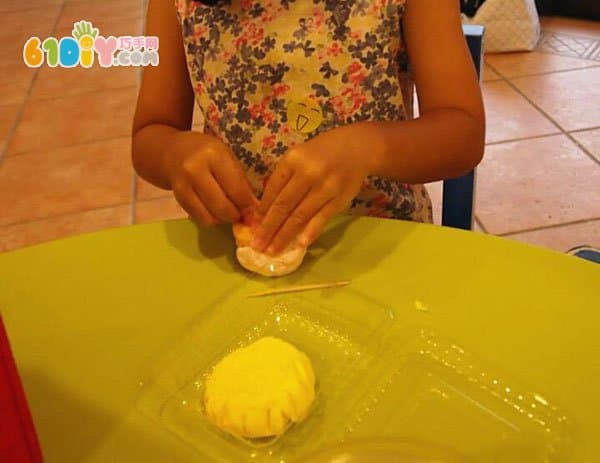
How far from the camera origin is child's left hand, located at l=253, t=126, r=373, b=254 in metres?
0.50

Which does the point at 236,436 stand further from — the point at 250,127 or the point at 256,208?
the point at 250,127

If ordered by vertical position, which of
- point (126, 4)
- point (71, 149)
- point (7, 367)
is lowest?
point (71, 149)

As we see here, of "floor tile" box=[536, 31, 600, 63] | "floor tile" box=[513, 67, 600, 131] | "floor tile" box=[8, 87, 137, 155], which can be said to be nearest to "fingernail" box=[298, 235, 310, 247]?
"floor tile" box=[513, 67, 600, 131]

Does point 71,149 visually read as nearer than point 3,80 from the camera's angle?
Yes

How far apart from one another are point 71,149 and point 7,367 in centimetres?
156

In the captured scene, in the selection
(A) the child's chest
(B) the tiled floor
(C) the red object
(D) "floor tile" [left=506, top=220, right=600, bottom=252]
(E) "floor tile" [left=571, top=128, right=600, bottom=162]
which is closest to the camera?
(C) the red object

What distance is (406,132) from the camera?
0.59m

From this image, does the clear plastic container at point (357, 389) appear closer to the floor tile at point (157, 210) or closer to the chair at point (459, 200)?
the chair at point (459, 200)

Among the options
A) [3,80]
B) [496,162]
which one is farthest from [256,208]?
[3,80]

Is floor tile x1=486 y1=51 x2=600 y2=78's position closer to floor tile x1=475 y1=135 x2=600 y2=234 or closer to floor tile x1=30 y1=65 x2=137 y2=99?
floor tile x1=475 y1=135 x2=600 y2=234

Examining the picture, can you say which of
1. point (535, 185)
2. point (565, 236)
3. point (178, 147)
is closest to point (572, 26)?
point (535, 185)

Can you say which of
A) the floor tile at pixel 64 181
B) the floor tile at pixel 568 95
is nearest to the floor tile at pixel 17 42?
the floor tile at pixel 64 181

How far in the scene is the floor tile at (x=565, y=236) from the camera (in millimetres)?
1284

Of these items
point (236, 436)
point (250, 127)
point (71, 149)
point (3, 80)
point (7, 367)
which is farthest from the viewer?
point (3, 80)
